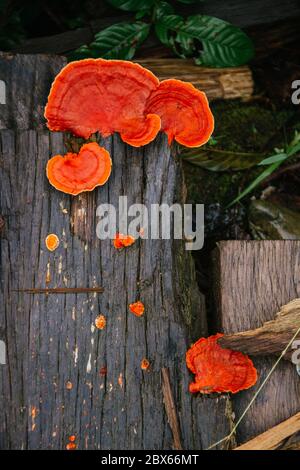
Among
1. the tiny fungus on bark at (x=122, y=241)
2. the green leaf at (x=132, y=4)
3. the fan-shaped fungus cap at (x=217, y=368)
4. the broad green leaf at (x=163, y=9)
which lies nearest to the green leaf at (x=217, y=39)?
the broad green leaf at (x=163, y=9)

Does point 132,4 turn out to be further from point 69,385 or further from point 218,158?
point 69,385

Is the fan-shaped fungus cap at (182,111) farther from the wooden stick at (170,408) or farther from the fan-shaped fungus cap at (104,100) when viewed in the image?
the wooden stick at (170,408)

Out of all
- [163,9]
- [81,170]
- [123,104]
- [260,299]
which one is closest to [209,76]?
[163,9]

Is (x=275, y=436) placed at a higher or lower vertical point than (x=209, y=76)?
lower

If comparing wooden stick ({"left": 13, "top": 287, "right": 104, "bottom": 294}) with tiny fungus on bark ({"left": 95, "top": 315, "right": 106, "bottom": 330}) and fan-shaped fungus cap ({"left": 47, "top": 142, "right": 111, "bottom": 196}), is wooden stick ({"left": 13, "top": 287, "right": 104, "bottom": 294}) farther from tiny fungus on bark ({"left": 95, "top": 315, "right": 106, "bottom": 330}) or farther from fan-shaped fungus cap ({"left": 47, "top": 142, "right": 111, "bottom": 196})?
fan-shaped fungus cap ({"left": 47, "top": 142, "right": 111, "bottom": 196})
